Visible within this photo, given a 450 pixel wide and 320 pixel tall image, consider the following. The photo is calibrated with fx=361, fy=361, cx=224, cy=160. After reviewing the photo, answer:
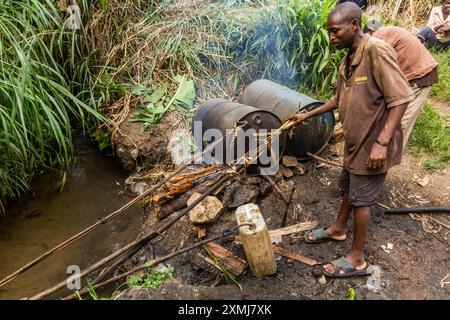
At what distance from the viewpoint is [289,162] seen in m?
3.95

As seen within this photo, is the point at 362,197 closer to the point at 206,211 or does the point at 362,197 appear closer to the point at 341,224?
the point at 341,224

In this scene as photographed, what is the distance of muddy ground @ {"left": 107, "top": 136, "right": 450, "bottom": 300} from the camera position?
2.79 m

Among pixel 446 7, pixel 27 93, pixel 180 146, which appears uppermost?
pixel 446 7

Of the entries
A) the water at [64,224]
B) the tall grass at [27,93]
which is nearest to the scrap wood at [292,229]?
the water at [64,224]

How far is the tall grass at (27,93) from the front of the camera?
3.51 metres

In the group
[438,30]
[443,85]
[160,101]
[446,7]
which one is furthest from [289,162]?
[446,7]

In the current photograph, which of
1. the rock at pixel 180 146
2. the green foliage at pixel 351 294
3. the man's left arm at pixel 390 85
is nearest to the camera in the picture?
the man's left arm at pixel 390 85

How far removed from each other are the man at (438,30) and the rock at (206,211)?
16.2 feet

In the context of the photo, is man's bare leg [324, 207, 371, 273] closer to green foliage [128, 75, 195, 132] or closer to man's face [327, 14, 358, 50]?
man's face [327, 14, 358, 50]

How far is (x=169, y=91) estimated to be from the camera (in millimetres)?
5223

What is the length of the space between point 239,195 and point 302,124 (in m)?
1.07

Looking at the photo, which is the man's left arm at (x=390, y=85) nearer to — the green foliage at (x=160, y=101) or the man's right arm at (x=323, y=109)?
the man's right arm at (x=323, y=109)
